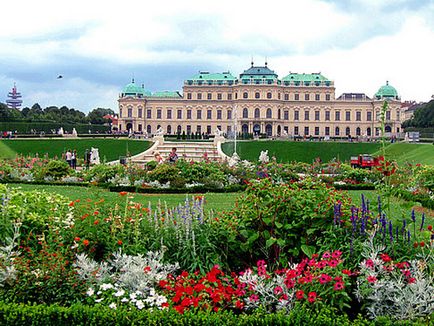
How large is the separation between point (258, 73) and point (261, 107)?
6.01 metres

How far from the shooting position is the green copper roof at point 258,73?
80.1 meters

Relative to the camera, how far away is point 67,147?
3859 cm

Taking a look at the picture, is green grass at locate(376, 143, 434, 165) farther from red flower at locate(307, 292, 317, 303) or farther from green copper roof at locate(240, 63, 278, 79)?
green copper roof at locate(240, 63, 278, 79)

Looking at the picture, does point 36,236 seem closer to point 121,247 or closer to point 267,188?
point 121,247

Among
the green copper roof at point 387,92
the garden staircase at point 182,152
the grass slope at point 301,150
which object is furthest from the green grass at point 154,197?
the green copper roof at point 387,92

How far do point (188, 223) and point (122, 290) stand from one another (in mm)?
1381

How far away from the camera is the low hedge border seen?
3.92 meters

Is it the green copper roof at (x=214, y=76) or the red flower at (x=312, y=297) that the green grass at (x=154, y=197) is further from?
the green copper roof at (x=214, y=76)

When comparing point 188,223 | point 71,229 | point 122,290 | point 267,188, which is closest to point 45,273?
point 122,290

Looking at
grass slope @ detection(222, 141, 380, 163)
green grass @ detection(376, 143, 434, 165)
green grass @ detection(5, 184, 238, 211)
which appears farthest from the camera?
grass slope @ detection(222, 141, 380, 163)

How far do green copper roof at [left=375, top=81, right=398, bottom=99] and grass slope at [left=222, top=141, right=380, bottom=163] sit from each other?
131 ft

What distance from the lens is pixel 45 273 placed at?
4609 mm

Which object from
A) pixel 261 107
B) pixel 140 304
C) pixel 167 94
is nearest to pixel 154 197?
pixel 140 304

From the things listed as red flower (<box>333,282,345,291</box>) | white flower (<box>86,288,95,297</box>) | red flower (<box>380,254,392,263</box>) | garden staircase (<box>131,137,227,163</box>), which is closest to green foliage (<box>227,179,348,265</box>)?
red flower (<box>380,254,392,263</box>)
